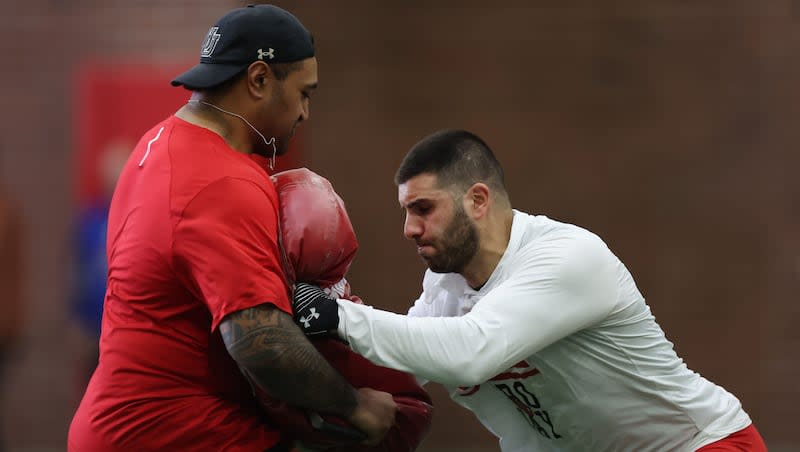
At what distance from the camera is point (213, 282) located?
2.88 m

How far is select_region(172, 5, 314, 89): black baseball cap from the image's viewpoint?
3176 millimetres

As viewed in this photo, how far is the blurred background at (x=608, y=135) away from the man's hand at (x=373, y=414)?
4.05 metres

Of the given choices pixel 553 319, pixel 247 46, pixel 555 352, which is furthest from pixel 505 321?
pixel 247 46

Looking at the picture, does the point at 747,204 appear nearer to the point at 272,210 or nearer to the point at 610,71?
the point at 610,71

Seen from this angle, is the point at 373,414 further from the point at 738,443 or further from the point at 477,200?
the point at 738,443

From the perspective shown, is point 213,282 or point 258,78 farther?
point 258,78

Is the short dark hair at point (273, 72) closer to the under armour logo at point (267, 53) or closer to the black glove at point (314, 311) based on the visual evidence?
the under armour logo at point (267, 53)

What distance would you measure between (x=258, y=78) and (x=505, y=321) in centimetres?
98

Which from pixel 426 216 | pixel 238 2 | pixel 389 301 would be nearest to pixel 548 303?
pixel 426 216

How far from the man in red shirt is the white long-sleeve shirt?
0.75ft

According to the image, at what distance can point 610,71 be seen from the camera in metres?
7.37

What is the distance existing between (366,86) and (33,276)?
2860 mm

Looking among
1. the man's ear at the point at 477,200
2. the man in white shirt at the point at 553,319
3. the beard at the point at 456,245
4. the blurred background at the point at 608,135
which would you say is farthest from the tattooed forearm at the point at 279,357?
the blurred background at the point at 608,135

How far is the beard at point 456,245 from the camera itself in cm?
352
